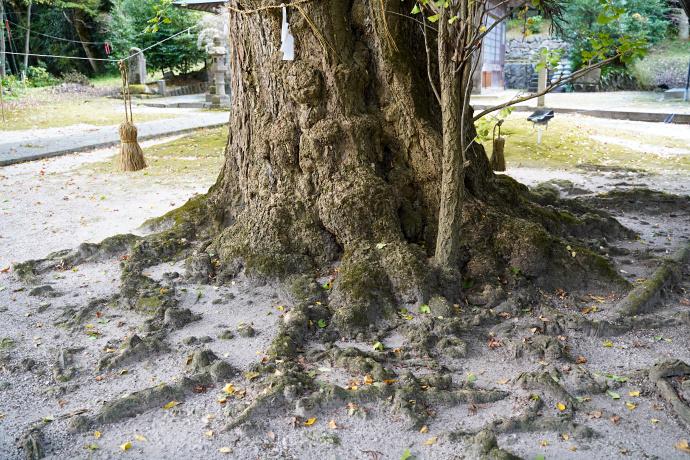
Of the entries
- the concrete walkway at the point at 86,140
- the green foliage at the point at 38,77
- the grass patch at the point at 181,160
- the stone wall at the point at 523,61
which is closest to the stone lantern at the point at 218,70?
the concrete walkway at the point at 86,140

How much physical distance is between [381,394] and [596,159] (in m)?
7.86

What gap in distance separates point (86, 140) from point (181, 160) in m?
3.35

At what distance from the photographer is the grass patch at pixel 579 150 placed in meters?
8.88

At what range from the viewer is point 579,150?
33.5ft

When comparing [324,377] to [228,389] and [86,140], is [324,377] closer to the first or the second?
[228,389]

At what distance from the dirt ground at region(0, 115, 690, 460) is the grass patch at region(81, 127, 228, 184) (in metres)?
3.90

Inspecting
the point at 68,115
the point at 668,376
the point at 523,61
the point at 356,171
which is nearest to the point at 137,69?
the point at 68,115

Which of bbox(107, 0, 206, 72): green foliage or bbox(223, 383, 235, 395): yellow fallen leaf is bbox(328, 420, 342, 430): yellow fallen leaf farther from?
bbox(107, 0, 206, 72): green foliage

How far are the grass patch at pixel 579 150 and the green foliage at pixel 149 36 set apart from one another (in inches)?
762

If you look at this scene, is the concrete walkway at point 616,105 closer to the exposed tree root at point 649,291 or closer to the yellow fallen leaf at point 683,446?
the exposed tree root at point 649,291

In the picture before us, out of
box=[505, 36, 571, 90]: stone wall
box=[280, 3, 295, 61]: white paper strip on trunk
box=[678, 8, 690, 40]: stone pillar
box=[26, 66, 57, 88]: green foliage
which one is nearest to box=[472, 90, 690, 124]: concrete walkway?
box=[505, 36, 571, 90]: stone wall

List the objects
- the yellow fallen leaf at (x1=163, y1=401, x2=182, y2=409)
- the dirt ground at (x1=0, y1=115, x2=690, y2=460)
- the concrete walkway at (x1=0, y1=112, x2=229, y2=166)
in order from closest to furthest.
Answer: the dirt ground at (x1=0, y1=115, x2=690, y2=460)
the yellow fallen leaf at (x1=163, y1=401, x2=182, y2=409)
the concrete walkway at (x1=0, y1=112, x2=229, y2=166)

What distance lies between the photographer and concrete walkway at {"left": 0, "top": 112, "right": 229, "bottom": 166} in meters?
10.5

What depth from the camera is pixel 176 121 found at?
15.8 metres
